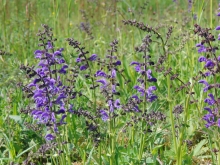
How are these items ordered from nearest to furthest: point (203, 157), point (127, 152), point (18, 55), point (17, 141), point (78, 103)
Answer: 1. point (127, 152)
2. point (203, 157)
3. point (17, 141)
4. point (78, 103)
5. point (18, 55)

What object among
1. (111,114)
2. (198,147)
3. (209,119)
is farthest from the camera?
(198,147)

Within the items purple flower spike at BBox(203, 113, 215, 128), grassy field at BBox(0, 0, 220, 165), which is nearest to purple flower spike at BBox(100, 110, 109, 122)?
grassy field at BBox(0, 0, 220, 165)

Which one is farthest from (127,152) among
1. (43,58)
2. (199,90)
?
(199,90)

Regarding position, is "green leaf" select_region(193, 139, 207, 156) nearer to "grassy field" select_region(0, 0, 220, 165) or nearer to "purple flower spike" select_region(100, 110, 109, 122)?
"grassy field" select_region(0, 0, 220, 165)

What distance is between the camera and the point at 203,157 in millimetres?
2977

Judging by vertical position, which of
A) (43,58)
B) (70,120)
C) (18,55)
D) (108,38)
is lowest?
(70,120)

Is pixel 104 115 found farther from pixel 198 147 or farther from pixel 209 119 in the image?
pixel 198 147

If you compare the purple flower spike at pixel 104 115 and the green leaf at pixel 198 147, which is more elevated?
the purple flower spike at pixel 104 115

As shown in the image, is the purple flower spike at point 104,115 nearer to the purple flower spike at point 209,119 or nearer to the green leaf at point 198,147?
the purple flower spike at point 209,119

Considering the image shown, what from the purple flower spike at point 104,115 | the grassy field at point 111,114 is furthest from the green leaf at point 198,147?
A: the purple flower spike at point 104,115

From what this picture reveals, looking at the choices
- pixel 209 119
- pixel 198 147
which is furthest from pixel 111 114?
pixel 198 147

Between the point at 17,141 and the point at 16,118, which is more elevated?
the point at 16,118

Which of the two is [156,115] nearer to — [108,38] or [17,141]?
[17,141]

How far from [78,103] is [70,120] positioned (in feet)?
1.28
